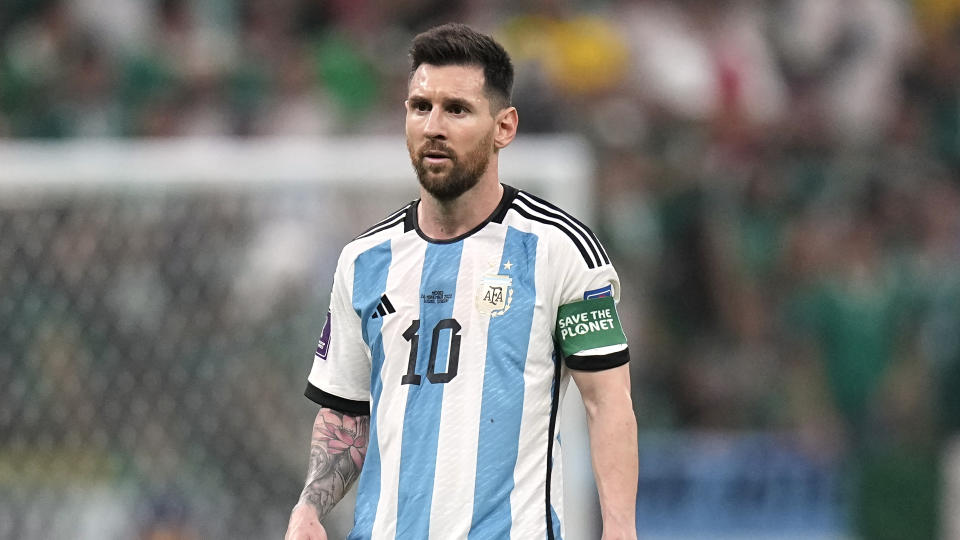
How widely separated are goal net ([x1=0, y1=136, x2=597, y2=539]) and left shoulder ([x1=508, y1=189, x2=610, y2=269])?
256cm

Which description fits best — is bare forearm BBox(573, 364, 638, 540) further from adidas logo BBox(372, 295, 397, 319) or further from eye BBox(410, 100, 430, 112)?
eye BBox(410, 100, 430, 112)

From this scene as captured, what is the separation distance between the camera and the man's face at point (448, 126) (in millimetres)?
4027

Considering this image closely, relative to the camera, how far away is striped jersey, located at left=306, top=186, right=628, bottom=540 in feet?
13.3

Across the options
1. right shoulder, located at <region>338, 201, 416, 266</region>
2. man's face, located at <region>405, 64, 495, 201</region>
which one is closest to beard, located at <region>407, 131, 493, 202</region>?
man's face, located at <region>405, 64, 495, 201</region>

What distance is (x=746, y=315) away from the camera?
9430mm

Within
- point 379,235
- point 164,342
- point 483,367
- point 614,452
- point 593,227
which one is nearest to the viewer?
point 614,452

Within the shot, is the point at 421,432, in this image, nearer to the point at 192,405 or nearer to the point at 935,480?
the point at 192,405

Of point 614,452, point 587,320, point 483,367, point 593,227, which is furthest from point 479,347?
point 593,227

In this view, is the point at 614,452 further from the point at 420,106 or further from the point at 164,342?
the point at 164,342

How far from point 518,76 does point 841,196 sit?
2.32 metres

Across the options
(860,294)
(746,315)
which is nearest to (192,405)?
(746,315)

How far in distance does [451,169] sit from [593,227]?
5.15 metres

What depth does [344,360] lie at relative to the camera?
173 inches

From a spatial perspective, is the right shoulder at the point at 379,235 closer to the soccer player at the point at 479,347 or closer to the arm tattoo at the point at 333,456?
the soccer player at the point at 479,347
